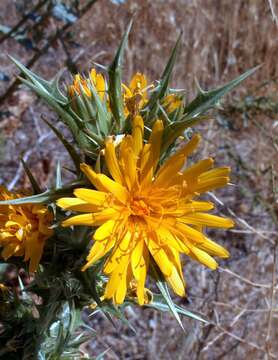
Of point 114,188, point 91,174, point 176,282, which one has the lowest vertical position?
point 176,282

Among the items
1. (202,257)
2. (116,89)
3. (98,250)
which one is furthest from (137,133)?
(202,257)

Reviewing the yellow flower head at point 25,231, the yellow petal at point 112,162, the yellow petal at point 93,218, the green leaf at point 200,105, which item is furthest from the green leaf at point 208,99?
the yellow flower head at point 25,231

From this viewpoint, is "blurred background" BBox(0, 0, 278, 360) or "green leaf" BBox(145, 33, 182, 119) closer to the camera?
"green leaf" BBox(145, 33, 182, 119)

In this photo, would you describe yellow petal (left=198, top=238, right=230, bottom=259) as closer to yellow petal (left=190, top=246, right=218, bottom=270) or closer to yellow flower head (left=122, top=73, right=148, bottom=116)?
yellow petal (left=190, top=246, right=218, bottom=270)

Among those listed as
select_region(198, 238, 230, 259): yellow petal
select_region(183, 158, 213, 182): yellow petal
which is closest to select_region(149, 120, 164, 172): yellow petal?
select_region(183, 158, 213, 182): yellow petal

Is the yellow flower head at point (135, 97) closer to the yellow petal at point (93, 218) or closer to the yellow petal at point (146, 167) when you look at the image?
the yellow petal at point (146, 167)

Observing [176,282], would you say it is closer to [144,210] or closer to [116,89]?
[144,210]
